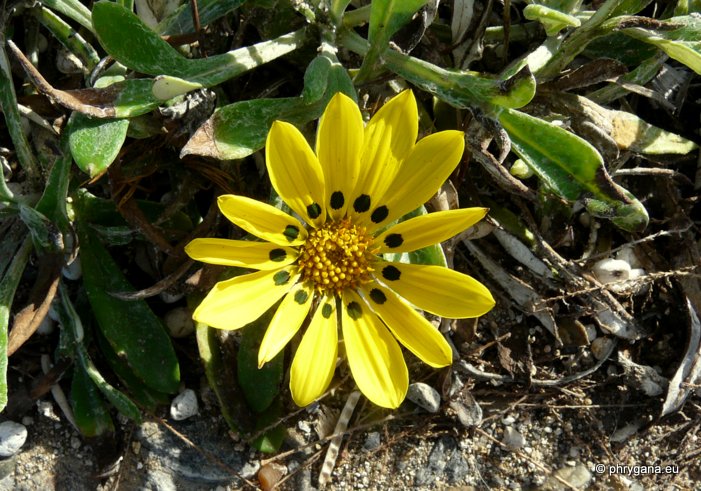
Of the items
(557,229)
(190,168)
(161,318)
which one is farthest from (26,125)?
(557,229)

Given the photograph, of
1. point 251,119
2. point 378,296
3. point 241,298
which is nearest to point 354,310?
point 378,296

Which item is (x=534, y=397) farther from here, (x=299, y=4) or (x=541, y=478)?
(x=299, y=4)

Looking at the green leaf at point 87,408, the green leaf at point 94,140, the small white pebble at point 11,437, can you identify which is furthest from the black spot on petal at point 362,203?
the small white pebble at point 11,437

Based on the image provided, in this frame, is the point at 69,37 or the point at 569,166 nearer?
the point at 569,166

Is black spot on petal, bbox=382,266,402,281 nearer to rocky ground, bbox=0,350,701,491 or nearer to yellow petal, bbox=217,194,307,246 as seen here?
yellow petal, bbox=217,194,307,246

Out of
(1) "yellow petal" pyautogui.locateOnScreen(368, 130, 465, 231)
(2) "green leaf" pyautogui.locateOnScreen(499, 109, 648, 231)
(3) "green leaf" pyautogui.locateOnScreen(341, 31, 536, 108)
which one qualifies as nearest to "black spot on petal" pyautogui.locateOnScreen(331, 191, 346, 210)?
(1) "yellow petal" pyautogui.locateOnScreen(368, 130, 465, 231)

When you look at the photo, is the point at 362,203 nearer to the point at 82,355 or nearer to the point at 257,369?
the point at 257,369

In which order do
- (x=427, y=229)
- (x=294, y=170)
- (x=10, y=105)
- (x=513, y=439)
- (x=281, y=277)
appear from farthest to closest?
(x=513, y=439) < (x=10, y=105) < (x=281, y=277) < (x=427, y=229) < (x=294, y=170)
